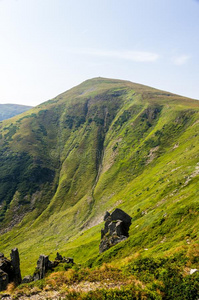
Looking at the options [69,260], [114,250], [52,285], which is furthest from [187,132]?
[52,285]

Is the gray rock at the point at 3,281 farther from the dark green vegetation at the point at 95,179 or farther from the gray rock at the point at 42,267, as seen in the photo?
the dark green vegetation at the point at 95,179

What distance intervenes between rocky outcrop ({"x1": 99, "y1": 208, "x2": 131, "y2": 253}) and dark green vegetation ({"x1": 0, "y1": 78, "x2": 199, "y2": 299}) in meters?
3.72

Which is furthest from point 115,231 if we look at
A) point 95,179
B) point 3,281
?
point 95,179

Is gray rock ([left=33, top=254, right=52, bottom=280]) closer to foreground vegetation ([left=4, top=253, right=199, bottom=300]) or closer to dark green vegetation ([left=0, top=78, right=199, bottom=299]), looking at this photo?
foreground vegetation ([left=4, top=253, right=199, bottom=300])

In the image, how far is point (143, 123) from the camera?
163 m

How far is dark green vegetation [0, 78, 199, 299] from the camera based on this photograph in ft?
156

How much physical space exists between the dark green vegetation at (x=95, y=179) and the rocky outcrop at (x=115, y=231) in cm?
372

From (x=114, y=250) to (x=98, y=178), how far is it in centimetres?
9801

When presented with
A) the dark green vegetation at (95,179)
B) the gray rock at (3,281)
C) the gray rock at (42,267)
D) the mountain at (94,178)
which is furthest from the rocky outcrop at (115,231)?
the gray rock at (3,281)

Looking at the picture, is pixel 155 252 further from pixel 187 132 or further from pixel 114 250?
pixel 187 132

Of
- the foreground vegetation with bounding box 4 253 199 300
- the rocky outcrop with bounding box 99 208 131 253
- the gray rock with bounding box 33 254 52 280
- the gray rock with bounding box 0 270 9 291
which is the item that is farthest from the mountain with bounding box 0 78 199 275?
the gray rock with bounding box 0 270 9 291

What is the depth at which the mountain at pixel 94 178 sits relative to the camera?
50.8 meters

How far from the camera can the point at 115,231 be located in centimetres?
4253

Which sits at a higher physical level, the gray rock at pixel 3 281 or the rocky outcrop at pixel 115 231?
the gray rock at pixel 3 281
